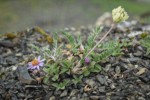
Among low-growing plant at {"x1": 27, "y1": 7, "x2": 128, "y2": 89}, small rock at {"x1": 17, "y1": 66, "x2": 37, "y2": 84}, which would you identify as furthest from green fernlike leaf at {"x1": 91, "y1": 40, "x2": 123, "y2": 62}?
small rock at {"x1": 17, "y1": 66, "x2": 37, "y2": 84}

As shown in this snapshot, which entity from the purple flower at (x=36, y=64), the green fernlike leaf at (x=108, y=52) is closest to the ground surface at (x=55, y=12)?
the purple flower at (x=36, y=64)

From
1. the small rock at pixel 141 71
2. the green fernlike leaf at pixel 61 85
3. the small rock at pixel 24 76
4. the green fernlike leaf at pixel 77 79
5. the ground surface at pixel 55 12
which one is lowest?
the green fernlike leaf at pixel 61 85

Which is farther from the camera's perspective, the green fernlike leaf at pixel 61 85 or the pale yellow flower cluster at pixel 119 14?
the green fernlike leaf at pixel 61 85

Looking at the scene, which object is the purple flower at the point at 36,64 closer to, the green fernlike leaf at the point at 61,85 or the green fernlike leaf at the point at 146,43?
the green fernlike leaf at the point at 61,85

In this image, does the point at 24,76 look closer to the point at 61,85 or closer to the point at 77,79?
the point at 61,85

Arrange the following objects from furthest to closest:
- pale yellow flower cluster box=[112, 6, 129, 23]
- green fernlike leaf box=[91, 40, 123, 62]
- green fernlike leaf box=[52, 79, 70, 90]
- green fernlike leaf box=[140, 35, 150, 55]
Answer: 1. green fernlike leaf box=[140, 35, 150, 55]
2. green fernlike leaf box=[91, 40, 123, 62]
3. green fernlike leaf box=[52, 79, 70, 90]
4. pale yellow flower cluster box=[112, 6, 129, 23]

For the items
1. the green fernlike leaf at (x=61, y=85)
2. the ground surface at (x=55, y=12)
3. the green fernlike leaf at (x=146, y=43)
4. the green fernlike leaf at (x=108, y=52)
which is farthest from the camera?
the ground surface at (x=55, y=12)

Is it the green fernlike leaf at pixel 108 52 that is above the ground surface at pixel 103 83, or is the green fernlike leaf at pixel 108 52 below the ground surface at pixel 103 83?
above

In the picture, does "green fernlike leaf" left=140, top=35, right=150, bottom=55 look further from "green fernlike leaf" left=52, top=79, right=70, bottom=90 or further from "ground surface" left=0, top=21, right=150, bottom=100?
"green fernlike leaf" left=52, top=79, right=70, bottom=90

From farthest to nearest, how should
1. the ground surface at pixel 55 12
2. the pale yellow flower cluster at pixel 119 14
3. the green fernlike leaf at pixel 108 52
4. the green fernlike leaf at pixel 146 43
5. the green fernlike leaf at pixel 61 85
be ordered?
the ground surface at pixel 55 12
the green fernlike leaf at pixel 146 43
the green fernlike leaf at pixel 108 52
the green fernlike leaf at pixel 61 85
the pale yellow flower cluster at pixel 119 14

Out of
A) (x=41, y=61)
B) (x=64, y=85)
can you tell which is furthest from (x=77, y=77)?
(x=41, y=61)
